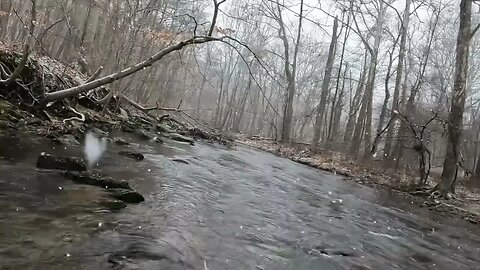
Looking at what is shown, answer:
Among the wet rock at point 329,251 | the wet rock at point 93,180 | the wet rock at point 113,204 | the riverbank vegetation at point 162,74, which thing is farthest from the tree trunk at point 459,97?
the wet rock at point 113,204

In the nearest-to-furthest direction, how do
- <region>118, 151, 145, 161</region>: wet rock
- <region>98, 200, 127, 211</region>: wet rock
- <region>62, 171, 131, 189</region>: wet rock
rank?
<region>98, 200, 127, 211</region>: wet rock
<region>62, 171, 131, 189</region>: wet rock
<region>118, 151, 145, 161</region>: wet rock

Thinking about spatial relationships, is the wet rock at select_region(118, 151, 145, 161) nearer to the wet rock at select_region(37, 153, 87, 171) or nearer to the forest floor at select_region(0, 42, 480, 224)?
the forest floor at select_region(0, 42, 480, 224)

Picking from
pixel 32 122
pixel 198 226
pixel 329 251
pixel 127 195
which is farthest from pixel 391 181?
pixel 32 122

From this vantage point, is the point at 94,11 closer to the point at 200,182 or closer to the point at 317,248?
the point at 200,182

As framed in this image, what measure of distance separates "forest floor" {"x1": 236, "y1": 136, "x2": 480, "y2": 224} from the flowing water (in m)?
1.37

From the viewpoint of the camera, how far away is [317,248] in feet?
19.2

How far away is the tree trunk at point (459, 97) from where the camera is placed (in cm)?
1289

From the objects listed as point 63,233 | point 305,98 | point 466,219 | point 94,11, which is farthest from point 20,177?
point 305,98

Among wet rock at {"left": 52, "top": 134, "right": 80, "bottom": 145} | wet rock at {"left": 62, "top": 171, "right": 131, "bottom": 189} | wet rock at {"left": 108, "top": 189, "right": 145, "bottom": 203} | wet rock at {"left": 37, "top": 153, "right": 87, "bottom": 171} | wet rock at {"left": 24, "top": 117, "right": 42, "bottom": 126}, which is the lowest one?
wet rock at {"left": 108, "top": 189, "right": 145, "bottom": 203}

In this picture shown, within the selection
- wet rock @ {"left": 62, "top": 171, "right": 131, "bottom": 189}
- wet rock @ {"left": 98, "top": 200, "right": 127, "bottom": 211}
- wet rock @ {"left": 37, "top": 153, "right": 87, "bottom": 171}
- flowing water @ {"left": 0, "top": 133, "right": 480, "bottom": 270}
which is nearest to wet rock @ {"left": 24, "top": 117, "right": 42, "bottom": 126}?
flowing water @ {"left": 0, "top": 133, "right": 480, "bottom": 270}

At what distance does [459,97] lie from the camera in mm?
12867

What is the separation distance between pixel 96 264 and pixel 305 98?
155 ft

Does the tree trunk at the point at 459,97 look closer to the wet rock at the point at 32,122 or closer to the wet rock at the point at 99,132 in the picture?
the wet rock at the point at 99,132

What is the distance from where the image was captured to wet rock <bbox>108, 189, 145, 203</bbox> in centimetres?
608
